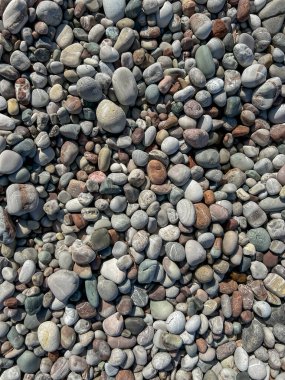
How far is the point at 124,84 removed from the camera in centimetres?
149

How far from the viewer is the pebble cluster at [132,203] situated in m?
1.48

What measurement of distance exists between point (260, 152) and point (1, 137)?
1067 millimetres

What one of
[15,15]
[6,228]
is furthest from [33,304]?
[15,15]

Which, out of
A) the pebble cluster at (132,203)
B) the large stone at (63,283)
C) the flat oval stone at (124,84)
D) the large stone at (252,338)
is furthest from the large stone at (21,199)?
the large stone at (252,338)

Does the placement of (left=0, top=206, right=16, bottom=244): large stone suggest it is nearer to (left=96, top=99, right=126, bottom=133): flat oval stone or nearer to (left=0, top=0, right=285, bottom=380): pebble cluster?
(left=0, top=0, right=285, bottom=380): pebble cluster

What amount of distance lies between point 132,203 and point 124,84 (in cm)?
47

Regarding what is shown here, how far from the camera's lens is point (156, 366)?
4.86 ft

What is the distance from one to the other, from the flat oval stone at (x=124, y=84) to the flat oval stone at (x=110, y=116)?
2.0 inches

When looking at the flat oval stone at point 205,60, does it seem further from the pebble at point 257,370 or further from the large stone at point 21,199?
the pebble at point 257,370

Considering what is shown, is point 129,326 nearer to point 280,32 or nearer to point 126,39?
point 126,39

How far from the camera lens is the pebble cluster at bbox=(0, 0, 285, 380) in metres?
1.48

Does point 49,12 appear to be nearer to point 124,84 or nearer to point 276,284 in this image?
point 124,84

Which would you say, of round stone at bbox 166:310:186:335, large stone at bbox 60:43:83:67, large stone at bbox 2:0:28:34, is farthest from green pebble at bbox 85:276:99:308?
large stone at bbox 2:0:28:34

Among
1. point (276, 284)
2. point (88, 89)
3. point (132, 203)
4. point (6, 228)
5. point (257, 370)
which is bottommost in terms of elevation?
point (257, 370)
